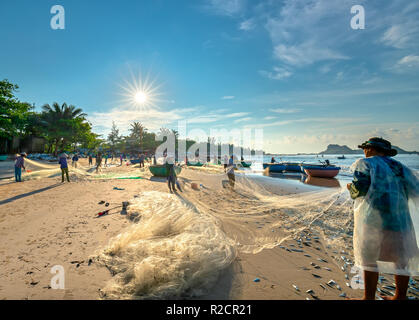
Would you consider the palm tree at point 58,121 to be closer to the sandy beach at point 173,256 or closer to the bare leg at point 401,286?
the sandy beach at point 173,256

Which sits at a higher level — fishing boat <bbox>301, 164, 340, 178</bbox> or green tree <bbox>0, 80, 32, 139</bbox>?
green tree <bbox>0, 80, 32, 139</bbox>

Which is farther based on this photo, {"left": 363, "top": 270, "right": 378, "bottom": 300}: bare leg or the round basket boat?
the round basket boat

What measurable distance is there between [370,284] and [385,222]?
853 millimetres

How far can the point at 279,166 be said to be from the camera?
3073 centimetres

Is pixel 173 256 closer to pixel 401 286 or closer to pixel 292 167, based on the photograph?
pixel 401 286

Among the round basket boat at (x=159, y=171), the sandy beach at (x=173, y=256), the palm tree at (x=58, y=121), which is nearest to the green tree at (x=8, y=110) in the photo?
the palm tree at (x=58, y=121)

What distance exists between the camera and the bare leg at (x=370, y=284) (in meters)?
2.29

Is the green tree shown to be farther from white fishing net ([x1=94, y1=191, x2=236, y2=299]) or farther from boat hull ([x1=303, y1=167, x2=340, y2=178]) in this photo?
boat hull ([x1=303, y1=167, x2=340, y2=178])

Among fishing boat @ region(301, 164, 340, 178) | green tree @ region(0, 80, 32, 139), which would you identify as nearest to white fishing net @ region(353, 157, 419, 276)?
fishing boat @ region(301, 164, 340, 178)

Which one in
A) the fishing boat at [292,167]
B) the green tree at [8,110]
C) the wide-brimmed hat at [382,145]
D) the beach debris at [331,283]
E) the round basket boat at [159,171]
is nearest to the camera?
the wide-brimmed hat at [382,145]

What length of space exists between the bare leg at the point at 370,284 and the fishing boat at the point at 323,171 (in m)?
24.9

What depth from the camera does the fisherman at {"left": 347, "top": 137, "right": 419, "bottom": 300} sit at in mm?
2186

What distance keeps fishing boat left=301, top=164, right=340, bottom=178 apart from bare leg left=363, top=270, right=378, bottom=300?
24.9 m
